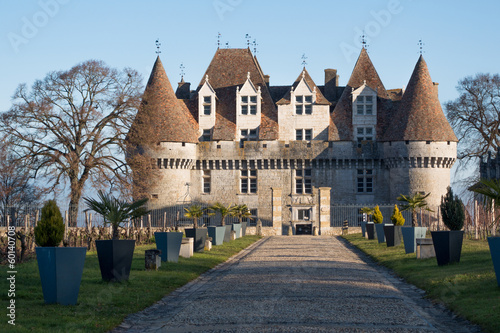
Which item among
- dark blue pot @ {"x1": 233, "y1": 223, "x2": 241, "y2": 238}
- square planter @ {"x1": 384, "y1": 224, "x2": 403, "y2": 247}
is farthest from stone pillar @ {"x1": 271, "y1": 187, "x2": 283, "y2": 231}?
square planter @ {"x1": 384, "y1": 224, "x2": 403, "y2": 247}

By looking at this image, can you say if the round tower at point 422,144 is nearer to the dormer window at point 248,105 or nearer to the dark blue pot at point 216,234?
the dormer window at point 248,105

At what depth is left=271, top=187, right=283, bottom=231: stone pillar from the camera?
156 ft

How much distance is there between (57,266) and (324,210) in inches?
1456

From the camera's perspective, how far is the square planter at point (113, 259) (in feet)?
46.9

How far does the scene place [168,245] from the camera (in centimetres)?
1981

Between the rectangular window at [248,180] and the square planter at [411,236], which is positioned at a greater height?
the rectangular window at [248,180]

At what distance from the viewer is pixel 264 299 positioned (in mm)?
12133

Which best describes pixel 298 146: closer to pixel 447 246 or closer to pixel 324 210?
pixel 324 210

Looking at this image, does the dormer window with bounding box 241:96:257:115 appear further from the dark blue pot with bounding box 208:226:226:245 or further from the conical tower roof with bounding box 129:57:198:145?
the dark blue pot with bounding box 208:226:226:245

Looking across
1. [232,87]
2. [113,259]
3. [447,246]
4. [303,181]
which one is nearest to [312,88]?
[232,87]

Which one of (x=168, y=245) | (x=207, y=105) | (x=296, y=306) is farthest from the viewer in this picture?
(x=207, y=105)

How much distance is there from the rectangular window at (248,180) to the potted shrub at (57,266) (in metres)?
38.6

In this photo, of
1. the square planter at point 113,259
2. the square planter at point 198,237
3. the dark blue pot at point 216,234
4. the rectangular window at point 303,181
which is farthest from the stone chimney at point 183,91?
the square planter at point 113,259

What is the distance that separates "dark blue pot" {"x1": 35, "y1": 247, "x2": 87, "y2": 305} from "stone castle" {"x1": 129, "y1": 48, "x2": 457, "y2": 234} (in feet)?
116
